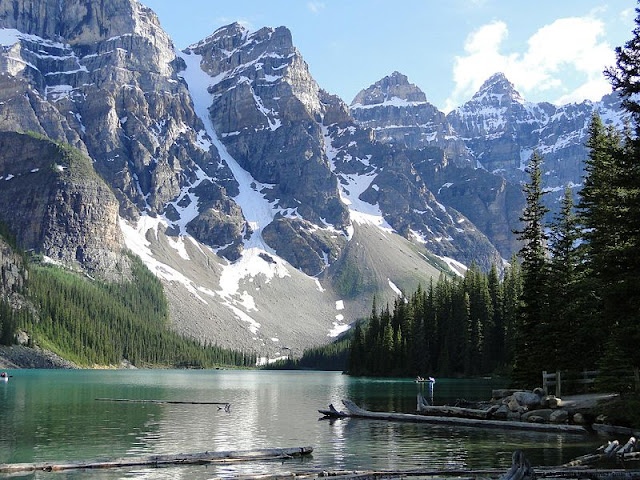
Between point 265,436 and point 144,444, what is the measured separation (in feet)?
26.6

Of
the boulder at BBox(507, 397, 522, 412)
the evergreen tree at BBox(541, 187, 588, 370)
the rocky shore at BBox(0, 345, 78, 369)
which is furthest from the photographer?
the rocky shore at BBox(0, 345, 78, 369)

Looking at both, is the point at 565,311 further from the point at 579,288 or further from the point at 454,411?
the point at 454,411

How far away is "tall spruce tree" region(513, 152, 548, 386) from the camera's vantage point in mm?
57969

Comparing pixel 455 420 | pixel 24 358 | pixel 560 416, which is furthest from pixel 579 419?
pixel 24 358

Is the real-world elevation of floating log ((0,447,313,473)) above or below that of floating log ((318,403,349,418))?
above

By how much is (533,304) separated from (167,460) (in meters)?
39.1

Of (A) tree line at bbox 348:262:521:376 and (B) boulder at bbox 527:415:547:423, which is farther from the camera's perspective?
(A) tree line at bbox 348:262:521:376

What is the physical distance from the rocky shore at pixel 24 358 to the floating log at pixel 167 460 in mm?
157930

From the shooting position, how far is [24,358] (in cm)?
18850

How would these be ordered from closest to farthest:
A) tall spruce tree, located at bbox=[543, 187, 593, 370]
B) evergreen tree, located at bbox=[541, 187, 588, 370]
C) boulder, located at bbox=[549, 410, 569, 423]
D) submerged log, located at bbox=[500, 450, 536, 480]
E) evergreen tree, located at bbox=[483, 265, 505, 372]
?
submerged log, located at bbox=[500, 450, 536, 480] → boulder, located at bbox=[549, 410, 569, 423] → tall spruce tree, located at bbox=[543, 187, 593, 370] → evergreen tree, located at bbox=[541, 187, 588, 370] → evergreen tree, located at bbox=[483, 265, 505, 372]

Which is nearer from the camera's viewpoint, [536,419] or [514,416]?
[536,419]

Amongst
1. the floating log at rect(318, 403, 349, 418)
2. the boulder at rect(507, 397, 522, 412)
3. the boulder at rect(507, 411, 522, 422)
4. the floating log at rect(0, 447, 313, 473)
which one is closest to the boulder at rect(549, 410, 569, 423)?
the boulder at rect(507, 411, 522, 422)

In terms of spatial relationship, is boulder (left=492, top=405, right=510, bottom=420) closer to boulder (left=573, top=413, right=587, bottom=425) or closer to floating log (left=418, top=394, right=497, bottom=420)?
floating log (left=418, top=394, right=497, bottom=420)

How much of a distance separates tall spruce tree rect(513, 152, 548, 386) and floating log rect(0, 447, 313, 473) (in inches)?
1165
